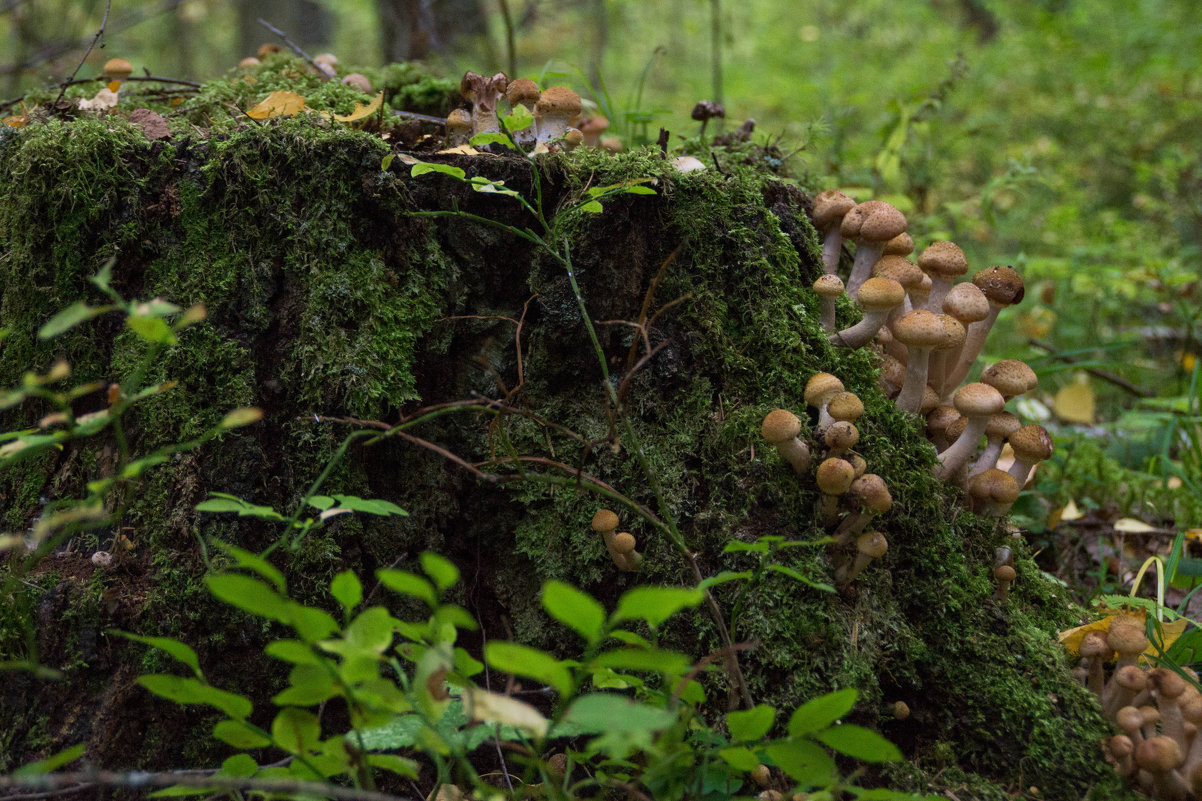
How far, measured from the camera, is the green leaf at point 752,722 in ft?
4.24

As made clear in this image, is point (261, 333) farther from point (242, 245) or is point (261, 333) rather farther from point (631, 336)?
point (631, 336)

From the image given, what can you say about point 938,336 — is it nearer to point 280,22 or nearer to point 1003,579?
point 1003,579

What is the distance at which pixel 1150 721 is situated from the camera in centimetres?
186

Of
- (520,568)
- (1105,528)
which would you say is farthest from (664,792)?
(1105,528)

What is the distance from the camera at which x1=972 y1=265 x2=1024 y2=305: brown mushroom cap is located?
2.46 m

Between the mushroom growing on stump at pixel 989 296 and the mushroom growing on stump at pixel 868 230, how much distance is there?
0.33 m

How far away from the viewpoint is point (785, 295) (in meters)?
2.46

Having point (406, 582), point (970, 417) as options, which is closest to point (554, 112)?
point (970, 417)

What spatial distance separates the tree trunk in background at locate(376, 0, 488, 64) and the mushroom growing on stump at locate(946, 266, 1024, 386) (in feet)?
15.1

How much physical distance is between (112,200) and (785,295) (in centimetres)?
215

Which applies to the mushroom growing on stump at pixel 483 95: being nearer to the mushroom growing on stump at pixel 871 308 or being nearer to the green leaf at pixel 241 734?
the mushroom growing on stump at pixel 871 308

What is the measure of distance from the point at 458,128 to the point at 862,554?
2036 mm

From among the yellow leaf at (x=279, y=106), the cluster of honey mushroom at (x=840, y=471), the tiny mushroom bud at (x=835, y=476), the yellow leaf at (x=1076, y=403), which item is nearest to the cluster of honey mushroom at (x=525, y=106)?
the yellow leaf at (x=279, y=106)

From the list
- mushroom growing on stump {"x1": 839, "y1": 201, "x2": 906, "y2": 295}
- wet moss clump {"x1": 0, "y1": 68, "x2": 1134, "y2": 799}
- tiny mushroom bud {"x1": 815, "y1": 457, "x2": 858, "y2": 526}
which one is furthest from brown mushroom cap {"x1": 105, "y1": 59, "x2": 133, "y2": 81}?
tiny mushroom bud {"x1": 815, "y1": 457, "x2": 858, "y2": 526}
